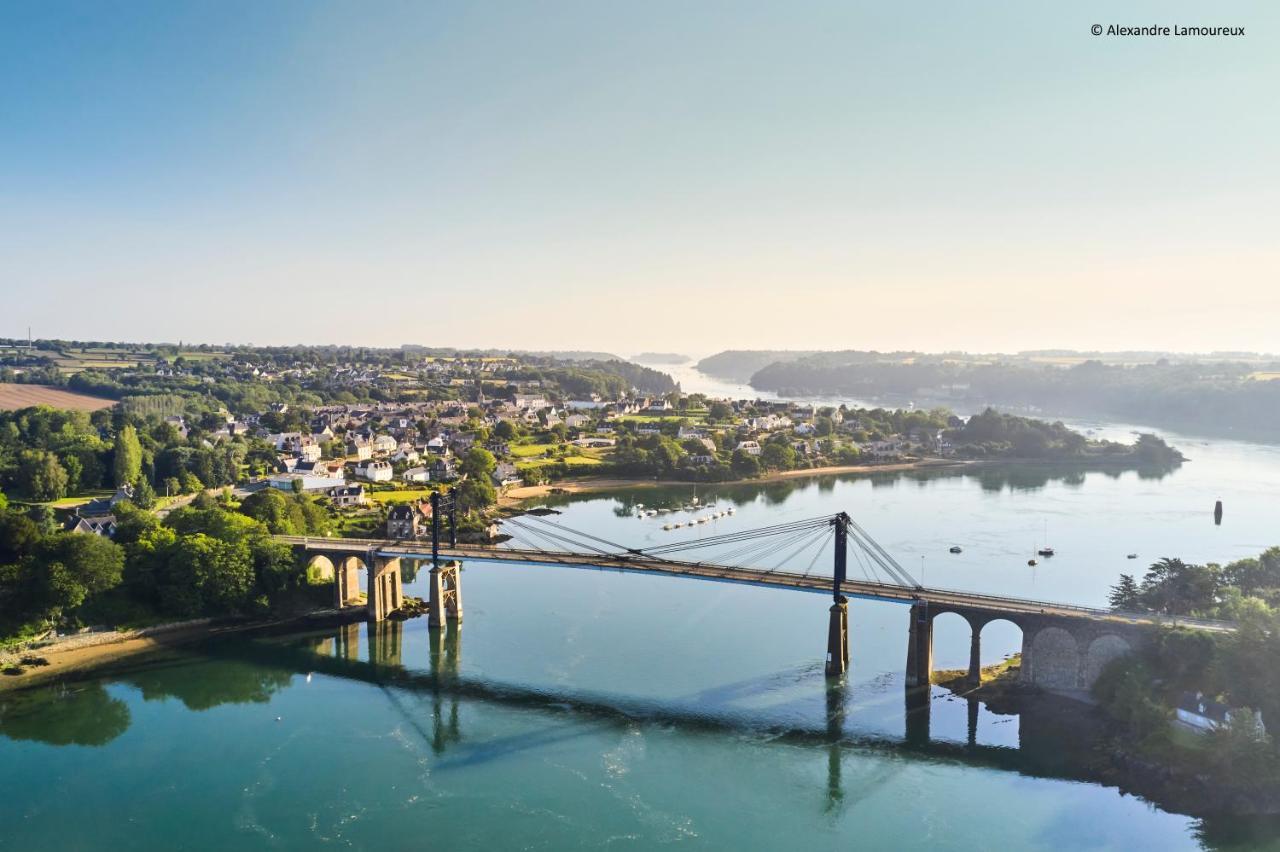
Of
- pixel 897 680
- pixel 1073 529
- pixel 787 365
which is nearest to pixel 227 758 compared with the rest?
pixel 897 680

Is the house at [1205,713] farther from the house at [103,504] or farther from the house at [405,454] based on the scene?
the house at [405,454]

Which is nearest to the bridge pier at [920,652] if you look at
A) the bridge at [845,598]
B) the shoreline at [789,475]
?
the bridge at [845,598]

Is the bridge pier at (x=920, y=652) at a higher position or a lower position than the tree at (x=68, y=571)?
lower

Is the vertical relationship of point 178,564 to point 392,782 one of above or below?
above

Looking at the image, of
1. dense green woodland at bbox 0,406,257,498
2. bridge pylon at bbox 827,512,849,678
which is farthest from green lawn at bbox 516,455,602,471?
bridge pylon at bbox 827,512,849,678

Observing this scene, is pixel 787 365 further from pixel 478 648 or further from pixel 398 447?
pixel 478 648

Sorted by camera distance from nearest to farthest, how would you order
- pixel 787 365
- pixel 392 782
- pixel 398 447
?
pixel 392 782, pixel 398 447, pixel 787 365

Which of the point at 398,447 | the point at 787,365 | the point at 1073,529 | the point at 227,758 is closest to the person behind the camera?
the point at 227,758
